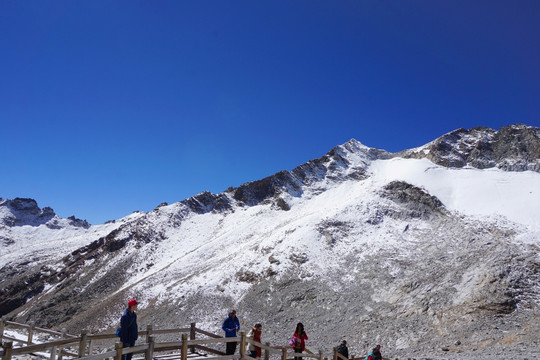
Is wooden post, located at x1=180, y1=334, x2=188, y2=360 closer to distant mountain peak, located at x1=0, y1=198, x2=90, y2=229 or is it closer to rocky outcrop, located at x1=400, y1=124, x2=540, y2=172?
rocky outcrop, located at x1=400, y1=124, x2=540, y2=172

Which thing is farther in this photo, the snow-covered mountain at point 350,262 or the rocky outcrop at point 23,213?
the rocky outcrop at point 23,213

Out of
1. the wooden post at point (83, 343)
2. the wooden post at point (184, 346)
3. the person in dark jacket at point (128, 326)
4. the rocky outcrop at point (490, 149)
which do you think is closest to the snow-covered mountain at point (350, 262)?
the rocky outcrop at point (490, 149)

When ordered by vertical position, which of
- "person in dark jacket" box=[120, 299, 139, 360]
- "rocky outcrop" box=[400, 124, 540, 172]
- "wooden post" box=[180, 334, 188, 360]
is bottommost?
"wooden post" box=[180, 334, 188, 360]

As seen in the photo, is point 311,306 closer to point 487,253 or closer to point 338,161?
point 487,253

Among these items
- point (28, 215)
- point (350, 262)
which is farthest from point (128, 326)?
point (28, 215)

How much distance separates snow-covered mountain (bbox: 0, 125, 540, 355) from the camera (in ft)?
104

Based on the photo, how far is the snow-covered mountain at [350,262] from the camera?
3166cm

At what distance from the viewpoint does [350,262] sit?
45.7m

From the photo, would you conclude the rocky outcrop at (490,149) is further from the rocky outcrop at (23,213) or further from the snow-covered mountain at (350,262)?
the rocky outcrop at (23,213)

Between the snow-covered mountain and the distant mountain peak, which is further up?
the distant mountain peak

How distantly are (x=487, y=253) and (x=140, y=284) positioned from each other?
154ft

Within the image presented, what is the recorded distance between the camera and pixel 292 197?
297 feet

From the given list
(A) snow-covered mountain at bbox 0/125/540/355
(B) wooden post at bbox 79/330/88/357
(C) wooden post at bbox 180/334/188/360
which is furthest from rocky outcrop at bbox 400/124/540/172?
(B) wooden post at bbox 79/330/88/357

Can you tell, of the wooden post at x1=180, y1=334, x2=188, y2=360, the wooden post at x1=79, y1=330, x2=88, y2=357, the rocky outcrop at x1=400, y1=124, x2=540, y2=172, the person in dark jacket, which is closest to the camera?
the wooden post at x1=180, y1=334, x2=188, y2=360
